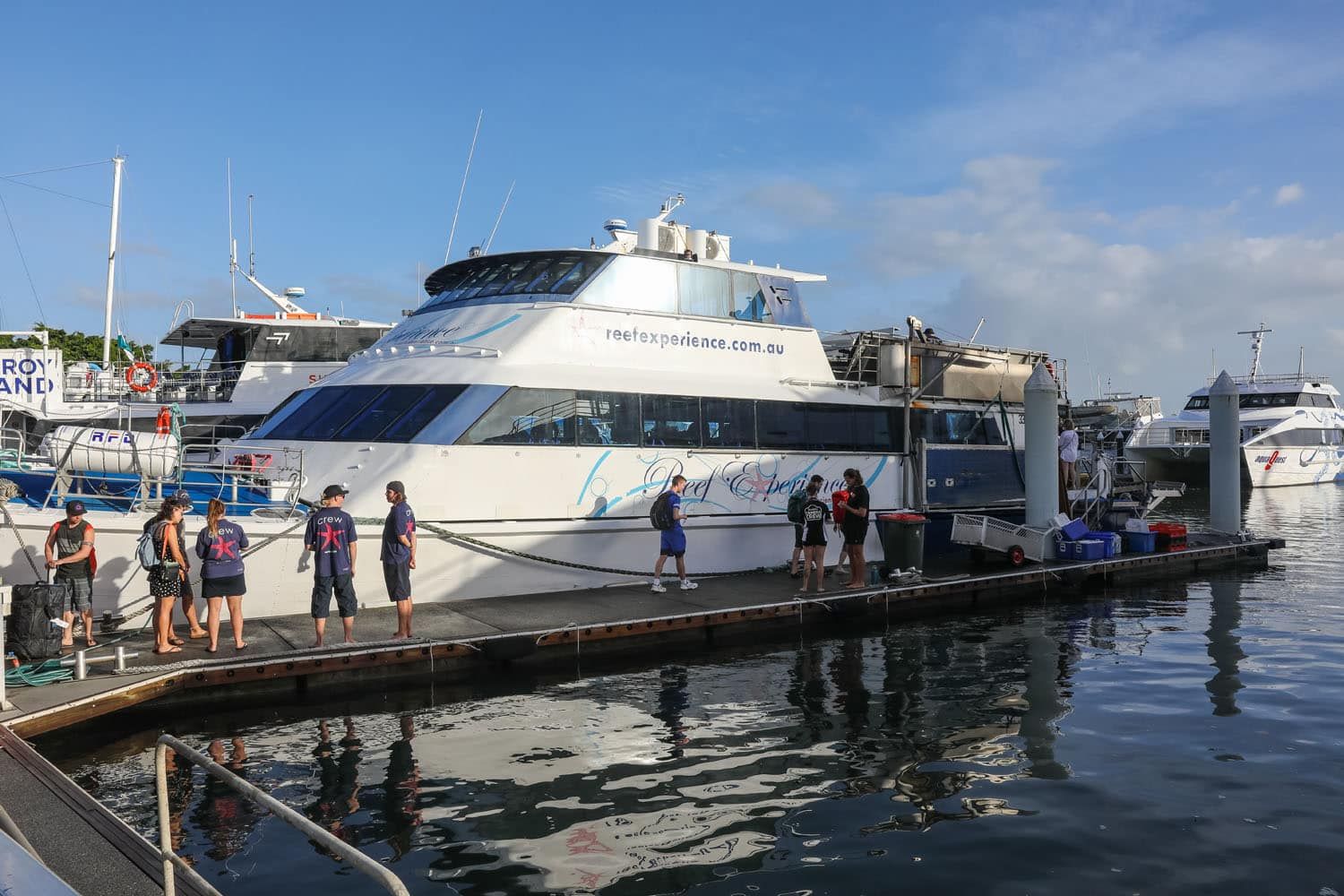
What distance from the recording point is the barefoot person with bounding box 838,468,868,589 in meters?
12.4

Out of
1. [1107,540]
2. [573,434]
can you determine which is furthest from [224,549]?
[1107,540]

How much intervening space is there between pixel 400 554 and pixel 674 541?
359cm

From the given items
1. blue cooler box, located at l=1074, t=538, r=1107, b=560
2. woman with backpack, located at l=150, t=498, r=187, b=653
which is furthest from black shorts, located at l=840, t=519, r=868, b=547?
woman with backpack, located at l=150, t=498, r=187, b=653

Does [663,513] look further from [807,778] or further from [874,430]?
[807,778]

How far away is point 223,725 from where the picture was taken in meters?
7.89

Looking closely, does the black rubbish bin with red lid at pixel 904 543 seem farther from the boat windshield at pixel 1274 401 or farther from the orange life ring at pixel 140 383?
the boat windshield at pixel 1274 401

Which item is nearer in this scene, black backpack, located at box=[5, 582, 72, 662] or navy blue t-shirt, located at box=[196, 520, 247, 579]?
black backpack, located at box=[5, 582, 72, 662]

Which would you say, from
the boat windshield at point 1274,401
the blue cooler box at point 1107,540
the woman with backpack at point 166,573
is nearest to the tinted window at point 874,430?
the blue cooler box at point 1107,540

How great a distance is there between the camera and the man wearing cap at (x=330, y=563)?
882 centimetres

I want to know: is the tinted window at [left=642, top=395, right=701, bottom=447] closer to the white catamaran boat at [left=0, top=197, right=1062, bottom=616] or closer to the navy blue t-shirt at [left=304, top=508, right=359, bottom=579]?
the white catamaran boat at [left=0, top=197, right=1062, bottom=616]

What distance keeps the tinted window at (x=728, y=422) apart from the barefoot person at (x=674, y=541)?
3.87 ft

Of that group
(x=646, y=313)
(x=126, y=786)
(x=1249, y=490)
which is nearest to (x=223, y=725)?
(x=126, y=786)

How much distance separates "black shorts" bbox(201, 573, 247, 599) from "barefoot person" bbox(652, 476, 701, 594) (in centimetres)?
465

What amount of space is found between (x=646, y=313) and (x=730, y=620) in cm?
434
